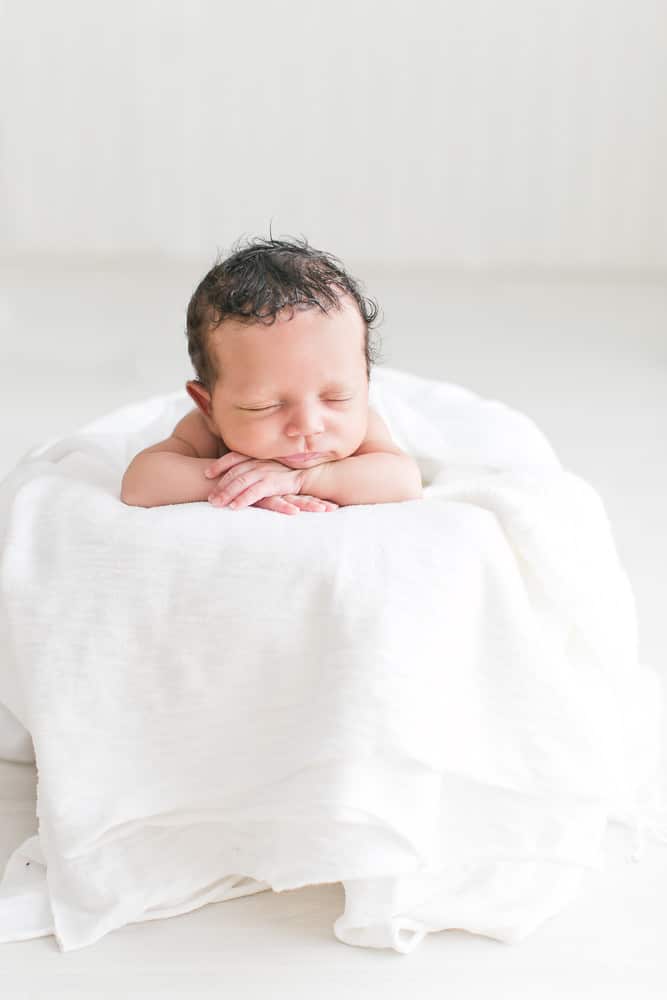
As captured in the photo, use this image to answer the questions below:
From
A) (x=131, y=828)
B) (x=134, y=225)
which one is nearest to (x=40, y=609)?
(x=131, y=828)

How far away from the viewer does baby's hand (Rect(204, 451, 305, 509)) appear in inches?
59.8

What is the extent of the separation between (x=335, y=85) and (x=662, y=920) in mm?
3311

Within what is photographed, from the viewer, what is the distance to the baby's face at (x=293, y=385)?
148cm

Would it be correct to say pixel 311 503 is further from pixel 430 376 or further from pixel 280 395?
pixel 430 376

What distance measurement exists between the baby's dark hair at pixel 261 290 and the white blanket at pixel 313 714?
0.22 metres

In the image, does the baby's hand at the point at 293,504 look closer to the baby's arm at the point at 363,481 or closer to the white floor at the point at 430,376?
the baby's arm at the point at 363,481

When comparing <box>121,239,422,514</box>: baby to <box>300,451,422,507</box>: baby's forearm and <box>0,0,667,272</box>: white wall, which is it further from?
<box>0,0,667,272</box>: white wall

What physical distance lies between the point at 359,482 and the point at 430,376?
181 centimetres

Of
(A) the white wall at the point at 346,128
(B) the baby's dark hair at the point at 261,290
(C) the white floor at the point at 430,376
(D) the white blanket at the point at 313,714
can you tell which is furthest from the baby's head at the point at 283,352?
(A) the white wall at the point at 346,128

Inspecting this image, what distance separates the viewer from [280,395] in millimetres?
1509

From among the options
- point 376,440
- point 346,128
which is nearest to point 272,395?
point 376,440

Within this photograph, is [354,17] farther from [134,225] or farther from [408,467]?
[408,467]

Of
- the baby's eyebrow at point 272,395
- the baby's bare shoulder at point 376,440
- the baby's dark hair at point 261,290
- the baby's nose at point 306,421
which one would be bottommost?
the baby's bare shoulder at point 376,440

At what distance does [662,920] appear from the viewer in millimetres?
1472
